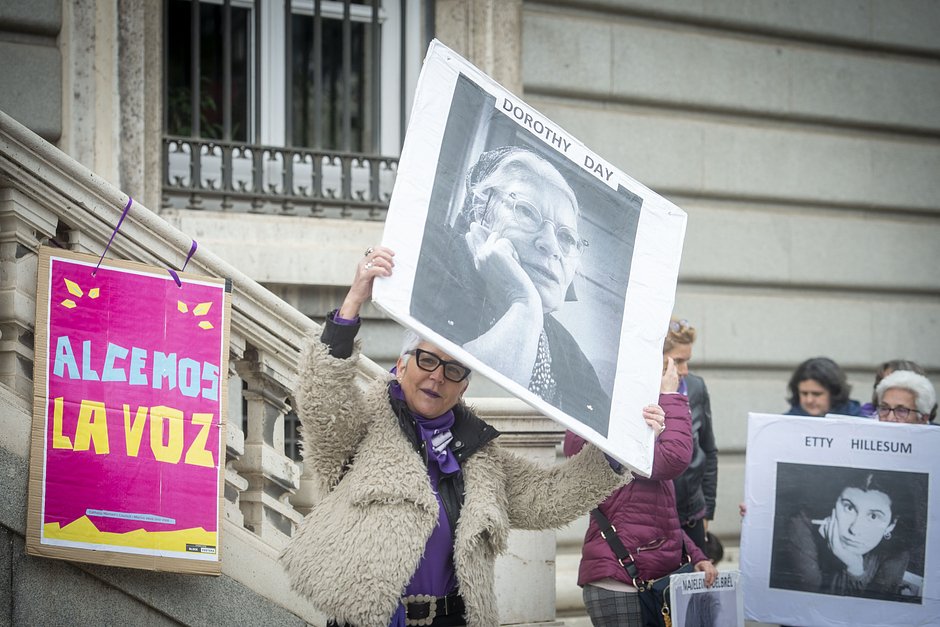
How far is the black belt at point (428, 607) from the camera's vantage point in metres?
3.36

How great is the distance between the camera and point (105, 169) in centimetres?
660

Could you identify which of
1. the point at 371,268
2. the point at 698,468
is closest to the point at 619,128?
the point at 698,468

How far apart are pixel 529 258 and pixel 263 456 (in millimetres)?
1965

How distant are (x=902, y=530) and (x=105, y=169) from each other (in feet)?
15.4

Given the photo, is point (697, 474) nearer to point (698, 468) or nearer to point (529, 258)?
point (698, 468)

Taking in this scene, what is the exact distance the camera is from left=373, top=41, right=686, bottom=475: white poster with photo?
304 cm

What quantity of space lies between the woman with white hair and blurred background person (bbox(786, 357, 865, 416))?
0.54 metres

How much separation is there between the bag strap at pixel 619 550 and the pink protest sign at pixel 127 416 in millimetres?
1470

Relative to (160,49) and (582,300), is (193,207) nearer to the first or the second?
(160,49)

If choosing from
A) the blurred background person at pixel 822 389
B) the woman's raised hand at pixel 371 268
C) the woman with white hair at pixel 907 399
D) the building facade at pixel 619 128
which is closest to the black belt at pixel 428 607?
the woman's raised hand at pixel 371 268

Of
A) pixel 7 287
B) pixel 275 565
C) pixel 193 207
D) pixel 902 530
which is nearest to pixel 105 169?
pixel 193 207

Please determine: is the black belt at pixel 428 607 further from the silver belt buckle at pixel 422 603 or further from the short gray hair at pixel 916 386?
the short gray hair at pixel 916 386

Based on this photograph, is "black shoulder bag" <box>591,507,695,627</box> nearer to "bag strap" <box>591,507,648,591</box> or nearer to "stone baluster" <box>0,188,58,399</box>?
"bag strap" <box>591,507,648,591</box>

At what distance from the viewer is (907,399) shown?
518 centimetres
